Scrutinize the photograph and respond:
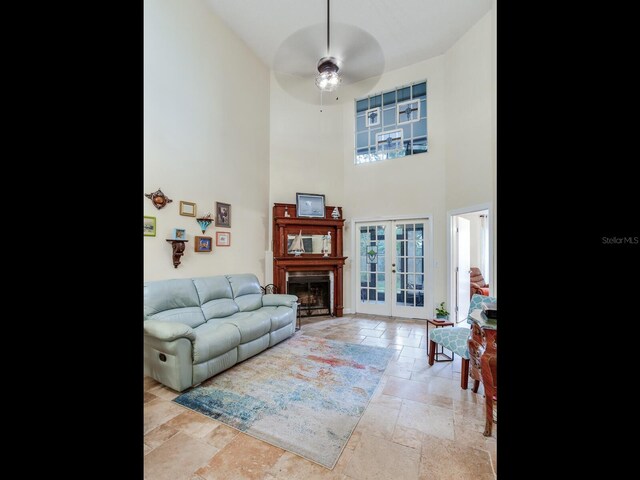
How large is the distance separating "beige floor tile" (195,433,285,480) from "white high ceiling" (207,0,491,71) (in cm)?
522

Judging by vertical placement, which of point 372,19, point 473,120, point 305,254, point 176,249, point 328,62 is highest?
point 372,19

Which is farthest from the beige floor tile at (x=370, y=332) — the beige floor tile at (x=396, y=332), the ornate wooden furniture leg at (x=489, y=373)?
the ornate wooden furniture leg at (x=489, y=373)

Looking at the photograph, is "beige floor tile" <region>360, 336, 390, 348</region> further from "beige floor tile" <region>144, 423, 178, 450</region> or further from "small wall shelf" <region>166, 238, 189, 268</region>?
"small wall shelf" <region>166, 238, 189, 268</region>

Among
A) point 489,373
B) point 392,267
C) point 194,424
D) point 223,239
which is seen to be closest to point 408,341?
point 392,267

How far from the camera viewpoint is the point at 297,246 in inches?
202

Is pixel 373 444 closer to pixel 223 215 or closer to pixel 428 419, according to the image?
pixel 428 419

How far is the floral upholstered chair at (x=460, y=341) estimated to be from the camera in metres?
2.49

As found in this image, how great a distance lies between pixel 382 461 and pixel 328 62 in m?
4.30

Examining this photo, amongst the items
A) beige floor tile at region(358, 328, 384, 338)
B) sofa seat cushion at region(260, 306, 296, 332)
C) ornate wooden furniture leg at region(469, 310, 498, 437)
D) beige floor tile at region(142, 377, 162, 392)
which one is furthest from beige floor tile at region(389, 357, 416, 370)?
beige floor tile at region(142, 377, 162, 392)

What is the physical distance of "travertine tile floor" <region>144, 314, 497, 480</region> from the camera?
1.59 meters

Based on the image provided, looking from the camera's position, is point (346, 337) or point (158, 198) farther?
point (346, 337)

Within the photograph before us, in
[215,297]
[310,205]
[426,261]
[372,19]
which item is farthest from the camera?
[310,205]
